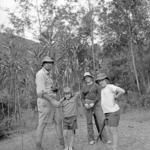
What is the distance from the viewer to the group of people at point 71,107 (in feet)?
11.1

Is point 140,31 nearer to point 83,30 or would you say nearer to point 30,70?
point 83,30

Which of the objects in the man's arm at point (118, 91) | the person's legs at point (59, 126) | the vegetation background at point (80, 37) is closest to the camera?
the man's arm at point (118, 91)

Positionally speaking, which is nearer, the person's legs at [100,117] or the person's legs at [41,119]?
the person's legs at [41,119]

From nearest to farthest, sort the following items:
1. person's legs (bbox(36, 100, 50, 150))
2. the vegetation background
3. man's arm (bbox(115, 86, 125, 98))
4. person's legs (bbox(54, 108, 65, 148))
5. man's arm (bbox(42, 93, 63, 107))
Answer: man's arm (bbox(115, 86, 125, 98)) → man's arm (bbox(42, 93, 63, 107)) → person's legs (bbox(36, 100, 50, 150)) → person's legs (bbox(54, 108, 65, 148)) → the vegetation background

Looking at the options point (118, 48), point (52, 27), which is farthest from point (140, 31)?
point (52, 27)

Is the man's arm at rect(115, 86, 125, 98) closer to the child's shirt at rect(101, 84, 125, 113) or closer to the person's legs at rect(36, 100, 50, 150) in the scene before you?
the child's shirt at rect(101, 84, 125, 113)

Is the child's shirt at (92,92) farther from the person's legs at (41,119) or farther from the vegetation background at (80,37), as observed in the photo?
the vegetation background at (80,37)

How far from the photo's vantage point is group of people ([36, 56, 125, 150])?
3387mm

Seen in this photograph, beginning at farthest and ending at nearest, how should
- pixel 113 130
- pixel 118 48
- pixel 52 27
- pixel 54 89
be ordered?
pixel 118 48 → pixel 52 27 → pixel 54 89 → pixel 113 130

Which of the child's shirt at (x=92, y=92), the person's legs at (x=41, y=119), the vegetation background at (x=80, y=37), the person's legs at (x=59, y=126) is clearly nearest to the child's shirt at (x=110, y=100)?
the child's shirt at (x=92, y=92)

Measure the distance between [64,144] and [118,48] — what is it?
1202 cm

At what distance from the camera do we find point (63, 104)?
3965 mm

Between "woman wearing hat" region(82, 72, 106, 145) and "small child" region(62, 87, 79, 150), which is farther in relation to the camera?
"woman wearing hat" region(82, 72, 106, 145)

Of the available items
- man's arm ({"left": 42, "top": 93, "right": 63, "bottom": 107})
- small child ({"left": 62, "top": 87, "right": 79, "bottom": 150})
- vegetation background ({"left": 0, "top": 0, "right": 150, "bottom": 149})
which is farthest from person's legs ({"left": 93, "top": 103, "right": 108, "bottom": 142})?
vegetation background ({"left": 0, "top": 0, "right": 150, "bottom": 149})
